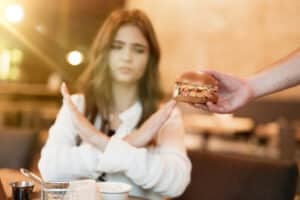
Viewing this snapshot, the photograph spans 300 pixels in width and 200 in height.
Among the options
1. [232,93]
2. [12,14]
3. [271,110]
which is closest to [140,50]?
[232,93]

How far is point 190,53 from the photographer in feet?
13.4

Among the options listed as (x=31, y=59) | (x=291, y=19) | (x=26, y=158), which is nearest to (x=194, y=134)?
(x=291, y=19)

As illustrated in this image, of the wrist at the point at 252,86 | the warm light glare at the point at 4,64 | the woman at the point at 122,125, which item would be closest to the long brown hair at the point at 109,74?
the woman at the point at 122,125

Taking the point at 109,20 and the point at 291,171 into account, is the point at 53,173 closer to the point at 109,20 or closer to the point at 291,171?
the point at 109,20

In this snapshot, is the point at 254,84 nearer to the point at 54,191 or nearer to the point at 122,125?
the point at 122,125

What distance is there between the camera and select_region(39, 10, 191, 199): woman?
126 cm

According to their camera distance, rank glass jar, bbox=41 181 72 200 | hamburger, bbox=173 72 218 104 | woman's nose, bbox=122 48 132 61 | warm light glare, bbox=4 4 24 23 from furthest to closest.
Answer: warm light glare, bbox=4 4 24 23 < woman's nose, bbox=122 48 132 61 < hamburger, bbox=173 72 218 104 < glass jar, bbox=41 181 72 200

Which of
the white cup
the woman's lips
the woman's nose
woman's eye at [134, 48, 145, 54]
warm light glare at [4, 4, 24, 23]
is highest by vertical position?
warm light glare at [4, 4, 24, 23]

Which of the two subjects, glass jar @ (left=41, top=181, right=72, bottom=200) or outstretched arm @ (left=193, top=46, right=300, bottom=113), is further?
outstretched arm @ (left=193, top=46, right=300, bottom=113)

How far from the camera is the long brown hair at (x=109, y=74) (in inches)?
57.4

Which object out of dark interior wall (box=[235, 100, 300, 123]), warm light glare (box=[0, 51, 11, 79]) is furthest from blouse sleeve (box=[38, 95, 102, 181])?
warm light glare (box=[0, 51, 11, 79])

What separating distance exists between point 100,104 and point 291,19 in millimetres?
2491

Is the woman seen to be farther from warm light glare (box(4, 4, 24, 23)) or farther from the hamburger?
warm light glare (box(4, 4, 24, 23))

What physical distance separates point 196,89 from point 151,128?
0.59 feet
